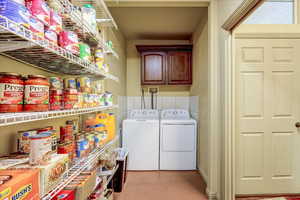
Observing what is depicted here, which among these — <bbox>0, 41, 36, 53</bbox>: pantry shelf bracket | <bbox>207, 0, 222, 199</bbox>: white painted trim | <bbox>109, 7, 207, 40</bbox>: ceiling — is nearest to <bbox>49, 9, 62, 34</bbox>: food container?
<bbox>0, 41, 36, 53</bbox>: pantry shelf bracket

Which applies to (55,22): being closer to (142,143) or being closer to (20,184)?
(20,184)

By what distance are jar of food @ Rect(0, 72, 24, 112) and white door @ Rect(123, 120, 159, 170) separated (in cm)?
243

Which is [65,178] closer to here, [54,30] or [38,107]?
[38,107]

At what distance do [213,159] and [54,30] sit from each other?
210 cm

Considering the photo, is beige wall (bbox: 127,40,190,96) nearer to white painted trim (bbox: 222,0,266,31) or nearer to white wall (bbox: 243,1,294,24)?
white wall (bbox: 243,1,294,24)

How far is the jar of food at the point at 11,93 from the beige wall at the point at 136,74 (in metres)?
3.16

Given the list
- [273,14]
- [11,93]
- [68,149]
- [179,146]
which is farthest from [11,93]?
[273,14]

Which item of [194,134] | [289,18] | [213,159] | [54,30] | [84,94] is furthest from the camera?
[194,134]

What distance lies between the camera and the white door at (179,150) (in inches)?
119

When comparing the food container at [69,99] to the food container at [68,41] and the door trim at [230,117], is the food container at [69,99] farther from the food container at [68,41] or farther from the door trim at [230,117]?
the door trim at [230,117]

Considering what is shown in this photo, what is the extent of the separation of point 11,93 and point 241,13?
182 cm

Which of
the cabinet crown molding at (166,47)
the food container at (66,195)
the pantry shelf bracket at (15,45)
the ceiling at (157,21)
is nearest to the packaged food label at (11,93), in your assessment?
the pantry shelf bracket at (15,45)

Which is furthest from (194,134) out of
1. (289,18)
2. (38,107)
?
(38,107)

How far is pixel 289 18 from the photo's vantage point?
2.30 meters
